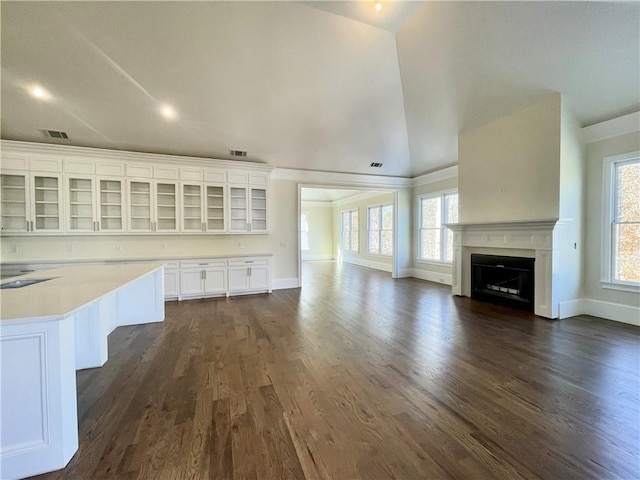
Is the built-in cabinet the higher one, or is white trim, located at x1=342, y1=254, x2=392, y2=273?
the built-in cabinet

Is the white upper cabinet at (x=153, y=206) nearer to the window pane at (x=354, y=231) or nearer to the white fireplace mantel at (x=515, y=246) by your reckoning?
the white fireplace mantel at (x=515, y=246)

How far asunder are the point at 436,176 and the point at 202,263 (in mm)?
5879

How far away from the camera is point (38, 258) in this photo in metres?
5.00

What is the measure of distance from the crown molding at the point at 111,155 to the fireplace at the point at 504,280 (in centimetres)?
472

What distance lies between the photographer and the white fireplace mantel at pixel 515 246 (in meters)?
4.16

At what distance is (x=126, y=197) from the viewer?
5.31m

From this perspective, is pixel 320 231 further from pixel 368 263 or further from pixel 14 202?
pixel 14 202

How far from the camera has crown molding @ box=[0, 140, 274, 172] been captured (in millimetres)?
4691

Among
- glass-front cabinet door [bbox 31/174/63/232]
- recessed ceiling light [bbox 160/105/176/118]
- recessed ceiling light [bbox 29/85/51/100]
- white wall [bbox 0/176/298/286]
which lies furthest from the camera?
white wall [bbox 0/176/298/286]

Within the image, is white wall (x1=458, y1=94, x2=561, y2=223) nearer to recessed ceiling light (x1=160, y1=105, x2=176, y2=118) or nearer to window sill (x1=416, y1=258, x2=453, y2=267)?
window sill (x1=416, y1=258, x2=453, y2=267)

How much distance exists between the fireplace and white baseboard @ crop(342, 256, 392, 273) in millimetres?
3687

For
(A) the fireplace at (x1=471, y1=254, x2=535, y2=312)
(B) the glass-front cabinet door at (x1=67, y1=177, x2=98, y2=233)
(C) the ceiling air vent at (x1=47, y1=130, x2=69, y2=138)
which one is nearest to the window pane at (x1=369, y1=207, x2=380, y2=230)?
(A) the fireplace at (x1=471, y1=254, x2=535, y2=312)

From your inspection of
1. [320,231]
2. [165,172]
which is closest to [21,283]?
[165,172]

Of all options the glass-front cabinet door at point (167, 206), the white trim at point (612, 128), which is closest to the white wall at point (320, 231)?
the glass-front cabinet door at point (167, 206)
